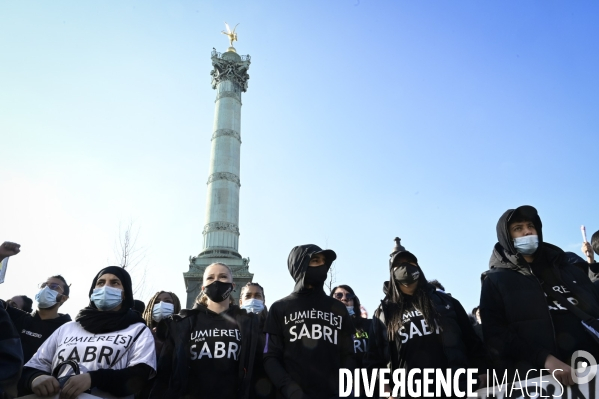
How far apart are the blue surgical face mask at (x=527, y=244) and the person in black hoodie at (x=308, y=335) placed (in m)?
1.53

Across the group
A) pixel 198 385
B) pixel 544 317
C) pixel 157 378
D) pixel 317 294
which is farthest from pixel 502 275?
pixel 157 378

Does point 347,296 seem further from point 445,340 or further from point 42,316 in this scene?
point 42,316

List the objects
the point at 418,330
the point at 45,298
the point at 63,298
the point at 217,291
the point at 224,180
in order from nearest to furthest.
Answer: the point at 418,330 < the point at 217,291 < the point at 45,298 < the point at 63,298 < the point at 224,180

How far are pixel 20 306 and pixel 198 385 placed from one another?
166 inches

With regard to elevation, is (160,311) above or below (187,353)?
above

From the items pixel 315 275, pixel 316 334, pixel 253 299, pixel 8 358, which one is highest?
pixel 315 275

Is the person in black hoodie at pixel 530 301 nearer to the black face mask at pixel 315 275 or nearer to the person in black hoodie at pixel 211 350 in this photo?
the black face mask at pixel 315 275

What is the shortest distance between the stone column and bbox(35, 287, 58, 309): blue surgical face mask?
1574cm

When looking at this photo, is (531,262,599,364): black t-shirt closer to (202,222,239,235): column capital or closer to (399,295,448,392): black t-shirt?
(399,295,448,392): black t-shirt

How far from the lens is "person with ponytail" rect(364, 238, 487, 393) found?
11.8 ft

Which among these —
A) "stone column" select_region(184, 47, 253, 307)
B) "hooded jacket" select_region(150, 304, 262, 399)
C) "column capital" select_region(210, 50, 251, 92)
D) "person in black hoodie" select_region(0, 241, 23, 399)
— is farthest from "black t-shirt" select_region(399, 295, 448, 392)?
"column capital" select_region(210, 50, 251, 92)

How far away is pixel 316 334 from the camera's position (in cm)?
364

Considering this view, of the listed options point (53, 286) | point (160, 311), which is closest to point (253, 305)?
point (160, 311)

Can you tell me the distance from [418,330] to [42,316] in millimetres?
4442
